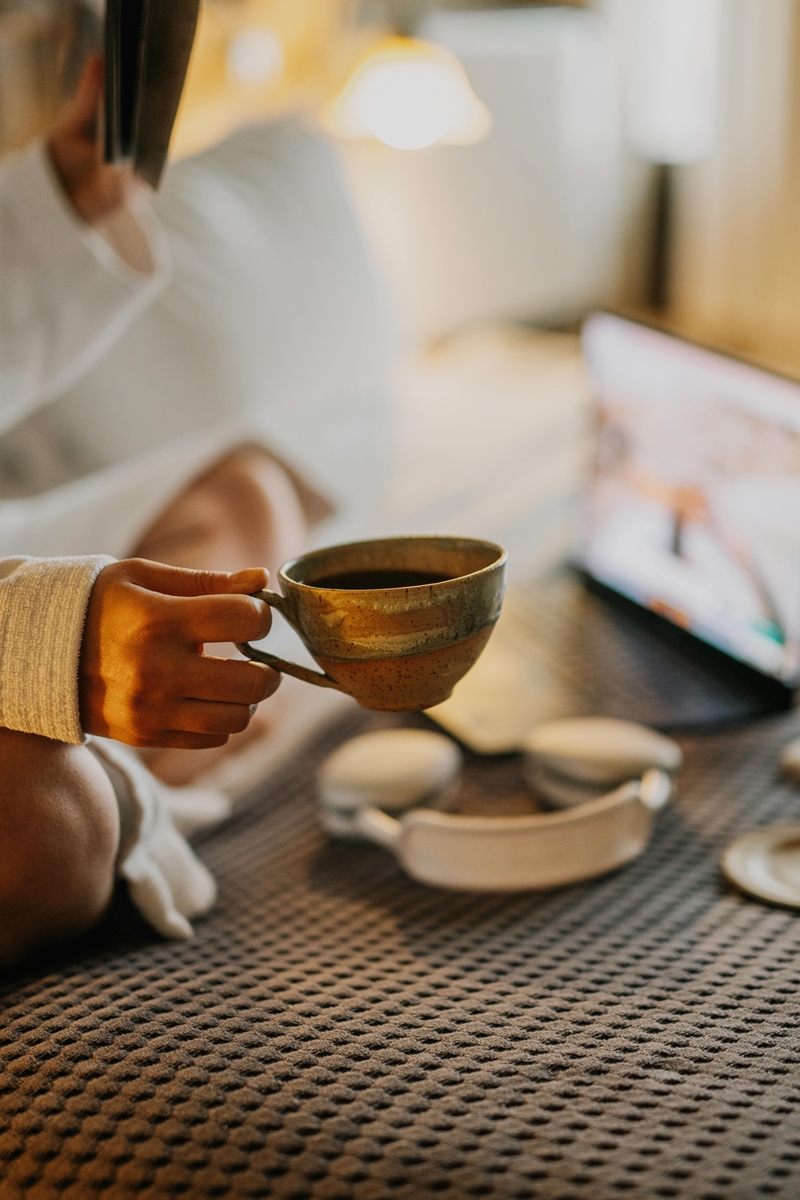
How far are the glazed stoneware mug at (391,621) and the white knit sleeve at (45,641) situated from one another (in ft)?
0.24

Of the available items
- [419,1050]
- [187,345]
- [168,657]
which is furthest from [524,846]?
[187,345]

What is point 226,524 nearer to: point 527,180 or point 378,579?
point 378,579

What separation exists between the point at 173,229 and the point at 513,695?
65 cm

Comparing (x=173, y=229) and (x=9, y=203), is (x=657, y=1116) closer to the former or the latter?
(x=9, y=203)

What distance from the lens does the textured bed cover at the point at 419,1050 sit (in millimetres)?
449

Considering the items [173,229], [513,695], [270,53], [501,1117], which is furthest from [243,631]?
[270,53]

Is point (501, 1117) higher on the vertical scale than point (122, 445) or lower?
lower

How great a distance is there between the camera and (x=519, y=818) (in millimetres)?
795

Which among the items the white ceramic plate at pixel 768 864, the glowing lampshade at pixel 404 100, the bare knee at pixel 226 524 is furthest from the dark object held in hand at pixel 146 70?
the glowing lampshade at pixel 404 100

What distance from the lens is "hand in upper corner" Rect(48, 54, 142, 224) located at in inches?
32.9

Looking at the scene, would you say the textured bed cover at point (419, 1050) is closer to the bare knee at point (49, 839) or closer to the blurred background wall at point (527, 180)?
the bare knee at point (49, 839)

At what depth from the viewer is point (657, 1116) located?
475 mm

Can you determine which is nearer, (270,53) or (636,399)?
(636,399)

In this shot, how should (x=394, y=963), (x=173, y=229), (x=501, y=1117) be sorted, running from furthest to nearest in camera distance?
1. (x=173, y=229)
2. (x=394, y=963)
3. (x=501, y=1117)
